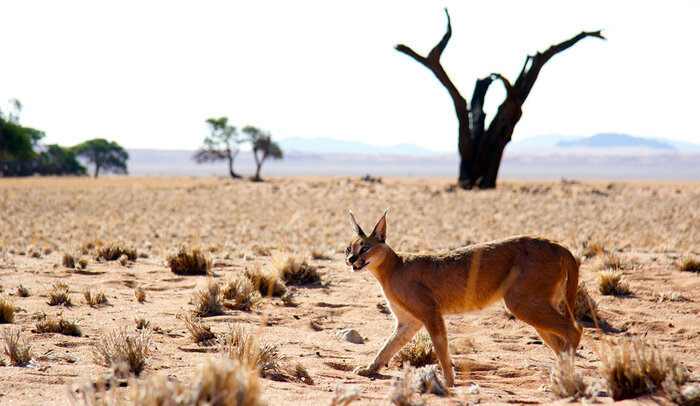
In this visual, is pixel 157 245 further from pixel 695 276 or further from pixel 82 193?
pixel 82 193

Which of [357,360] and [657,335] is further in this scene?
[657,335]

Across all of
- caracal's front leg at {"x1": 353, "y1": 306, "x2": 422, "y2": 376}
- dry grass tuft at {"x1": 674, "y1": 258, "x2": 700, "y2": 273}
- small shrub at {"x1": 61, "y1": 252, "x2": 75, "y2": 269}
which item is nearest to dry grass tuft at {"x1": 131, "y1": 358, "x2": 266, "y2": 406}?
caracal's front leg at {"x1": 353, "y1": 306, "x2": 422, "y2": 376}

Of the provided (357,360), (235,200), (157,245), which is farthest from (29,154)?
(357,360)

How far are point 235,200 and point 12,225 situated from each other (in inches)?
490

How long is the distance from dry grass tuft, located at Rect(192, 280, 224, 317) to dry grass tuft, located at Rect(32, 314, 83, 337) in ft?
5.28

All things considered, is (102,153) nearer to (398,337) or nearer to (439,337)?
(398,337)

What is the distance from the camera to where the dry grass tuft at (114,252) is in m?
11.8

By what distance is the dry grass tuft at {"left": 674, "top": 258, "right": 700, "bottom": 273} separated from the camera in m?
9.84

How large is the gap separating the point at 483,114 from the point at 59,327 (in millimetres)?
28523

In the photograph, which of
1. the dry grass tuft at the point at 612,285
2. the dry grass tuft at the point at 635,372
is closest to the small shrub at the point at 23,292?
the dry grass tuft at the point at 635,372

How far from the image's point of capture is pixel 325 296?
9305 millimetres

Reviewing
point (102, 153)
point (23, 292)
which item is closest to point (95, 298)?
point (23, 292)

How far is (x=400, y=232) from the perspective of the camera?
1798 cm

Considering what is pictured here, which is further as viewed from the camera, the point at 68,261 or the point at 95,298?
the point at 68,261
